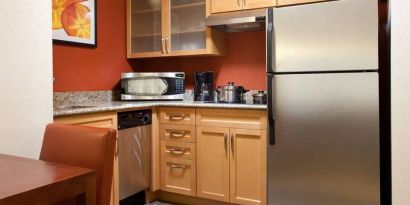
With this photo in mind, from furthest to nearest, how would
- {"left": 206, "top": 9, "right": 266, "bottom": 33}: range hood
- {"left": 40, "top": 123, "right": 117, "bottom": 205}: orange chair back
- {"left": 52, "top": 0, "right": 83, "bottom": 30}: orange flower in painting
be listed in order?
{"left": 52, "top": 0, "right": 83, "bottom": 30}: orange flower in painting → {"left": 206, "top": 9, "right": 266, "bottom": 33}: range hood → {"left": 40, "top": 123, "right": 117, "bottom": 205}: orange chair back

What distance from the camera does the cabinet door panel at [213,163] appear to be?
2.56m

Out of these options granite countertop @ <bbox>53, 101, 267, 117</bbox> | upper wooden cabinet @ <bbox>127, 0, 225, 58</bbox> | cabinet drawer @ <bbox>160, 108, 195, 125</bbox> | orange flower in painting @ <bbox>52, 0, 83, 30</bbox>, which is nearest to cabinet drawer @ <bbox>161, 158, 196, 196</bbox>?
cabinet drawer @ <bbox>160, 108, 195, 125</bbox>

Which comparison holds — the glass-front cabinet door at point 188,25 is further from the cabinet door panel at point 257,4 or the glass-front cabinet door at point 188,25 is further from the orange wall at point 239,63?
the cabinet door panel at point 257,4

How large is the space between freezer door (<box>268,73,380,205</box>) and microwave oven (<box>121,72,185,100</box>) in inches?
42.4

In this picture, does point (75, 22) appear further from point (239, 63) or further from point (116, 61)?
point (239, 63)

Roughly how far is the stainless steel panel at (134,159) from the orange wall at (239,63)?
901mm

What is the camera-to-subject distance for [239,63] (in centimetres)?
310

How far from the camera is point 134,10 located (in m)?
3.38

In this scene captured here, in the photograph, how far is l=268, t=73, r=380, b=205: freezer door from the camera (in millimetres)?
2020

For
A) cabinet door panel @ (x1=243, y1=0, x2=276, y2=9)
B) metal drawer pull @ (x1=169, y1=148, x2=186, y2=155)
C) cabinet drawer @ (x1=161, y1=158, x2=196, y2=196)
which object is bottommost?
cabinet drawer @ (x1=161, y1=158, x2=196, y2=196)

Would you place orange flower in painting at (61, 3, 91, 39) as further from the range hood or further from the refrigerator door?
the refrigerator door

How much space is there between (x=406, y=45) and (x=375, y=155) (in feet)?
2.30

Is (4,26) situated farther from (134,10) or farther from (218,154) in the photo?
(134,10)

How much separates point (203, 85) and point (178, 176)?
89cm
